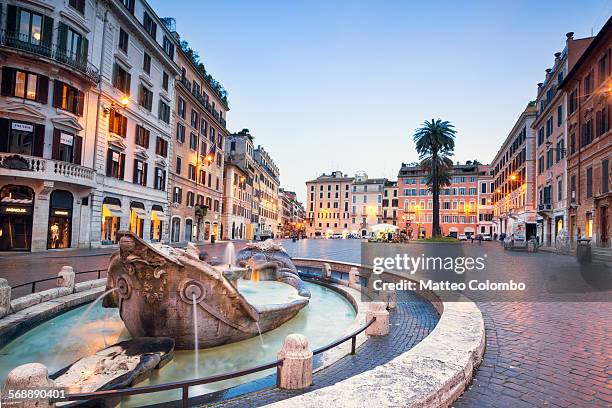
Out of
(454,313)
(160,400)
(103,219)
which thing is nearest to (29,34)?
(103,219)

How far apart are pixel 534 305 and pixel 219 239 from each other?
145ft

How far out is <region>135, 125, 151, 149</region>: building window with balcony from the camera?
28.4 metres

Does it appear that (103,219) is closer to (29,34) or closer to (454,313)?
(29,34)

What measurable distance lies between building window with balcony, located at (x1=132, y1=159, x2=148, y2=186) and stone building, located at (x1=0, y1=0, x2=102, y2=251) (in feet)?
19.3

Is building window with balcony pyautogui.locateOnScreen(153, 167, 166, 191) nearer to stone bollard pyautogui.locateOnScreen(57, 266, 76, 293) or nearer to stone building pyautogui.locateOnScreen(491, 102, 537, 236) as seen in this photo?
stone bollard pyautogui.locateOnScreen(57, 266, 76, 293)

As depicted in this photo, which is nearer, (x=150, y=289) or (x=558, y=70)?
(x=150, y=289)

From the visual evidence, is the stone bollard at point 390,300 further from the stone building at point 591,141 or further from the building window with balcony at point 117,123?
the building window with balcony at point 117,123

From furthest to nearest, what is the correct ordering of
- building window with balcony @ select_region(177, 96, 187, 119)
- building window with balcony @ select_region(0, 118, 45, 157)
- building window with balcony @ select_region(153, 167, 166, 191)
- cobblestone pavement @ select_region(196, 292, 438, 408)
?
building window with balcony @ select_region(177, 96, 187, 119), building window with balcony @ select_region(153, 167, 166, 191), building window with balcony @ select_region(0, 118, 45, 157), cobblestone pavement @ select_region(196, 292, 438, 408)

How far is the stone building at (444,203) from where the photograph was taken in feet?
270

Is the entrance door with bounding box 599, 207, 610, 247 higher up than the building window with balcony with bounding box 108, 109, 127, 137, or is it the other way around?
the building window with balcony with bounding box 108, 109, 127, 137

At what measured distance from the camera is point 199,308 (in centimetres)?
576

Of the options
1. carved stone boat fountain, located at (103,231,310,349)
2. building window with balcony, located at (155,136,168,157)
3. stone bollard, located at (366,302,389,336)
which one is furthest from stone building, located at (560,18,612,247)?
building window with balcony, located at (155,136,168,157)

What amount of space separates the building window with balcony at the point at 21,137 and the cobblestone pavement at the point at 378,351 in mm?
21194

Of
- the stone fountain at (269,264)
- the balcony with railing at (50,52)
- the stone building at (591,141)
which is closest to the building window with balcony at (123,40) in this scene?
the balcony with railing at (50,52)
